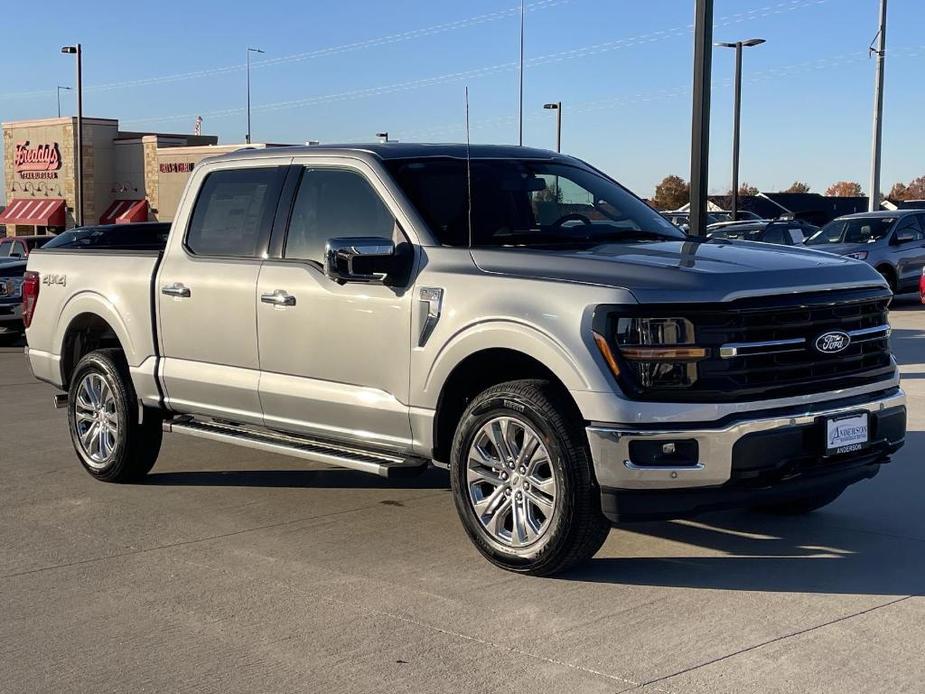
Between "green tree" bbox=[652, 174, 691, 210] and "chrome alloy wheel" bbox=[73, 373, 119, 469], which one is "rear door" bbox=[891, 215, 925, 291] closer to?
"chrome alloy wheel" bbox=[73, 373, 119, 469]

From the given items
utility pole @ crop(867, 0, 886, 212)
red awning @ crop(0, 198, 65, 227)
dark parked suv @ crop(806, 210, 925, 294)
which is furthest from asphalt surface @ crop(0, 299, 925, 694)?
red awning @ crop(0, 198, 65, 227)

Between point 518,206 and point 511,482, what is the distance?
64.2 inches

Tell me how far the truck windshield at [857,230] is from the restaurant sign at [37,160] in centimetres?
3961

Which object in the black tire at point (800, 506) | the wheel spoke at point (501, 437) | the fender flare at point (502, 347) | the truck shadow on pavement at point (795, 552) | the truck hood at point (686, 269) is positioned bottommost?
the truck shadow on pavement at point (795, 552)

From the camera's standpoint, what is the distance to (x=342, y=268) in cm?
607

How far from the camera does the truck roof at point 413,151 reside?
6.58 meters

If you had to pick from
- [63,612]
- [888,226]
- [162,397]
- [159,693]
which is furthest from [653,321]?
[888,226]

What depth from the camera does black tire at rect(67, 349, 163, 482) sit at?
7.59 meters

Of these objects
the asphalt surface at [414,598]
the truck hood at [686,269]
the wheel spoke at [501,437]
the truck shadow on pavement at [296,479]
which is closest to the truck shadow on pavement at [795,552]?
the asphalt surface at [414,598]

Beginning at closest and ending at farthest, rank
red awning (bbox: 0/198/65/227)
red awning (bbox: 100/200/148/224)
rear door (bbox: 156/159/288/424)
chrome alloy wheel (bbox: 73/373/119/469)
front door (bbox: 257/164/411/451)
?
front door (bbox: 257/164/411/451) < rear door (bbox: 156/159/288/424) < chrome alloy wheel (bbox: 73/373/119/469) < red awning (bbox: 100/200/148/224) < red awning (bbox: 0/198/65/227)

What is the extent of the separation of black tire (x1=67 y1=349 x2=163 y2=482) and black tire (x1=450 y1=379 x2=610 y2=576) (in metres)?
2.83

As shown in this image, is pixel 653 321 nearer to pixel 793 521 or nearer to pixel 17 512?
pixel 793 521

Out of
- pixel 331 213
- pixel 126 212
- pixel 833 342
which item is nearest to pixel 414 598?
pixel 833 342

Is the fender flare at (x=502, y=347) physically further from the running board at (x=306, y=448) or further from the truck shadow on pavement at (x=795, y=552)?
the truck shadow on pavement at (x=795, y=552)
